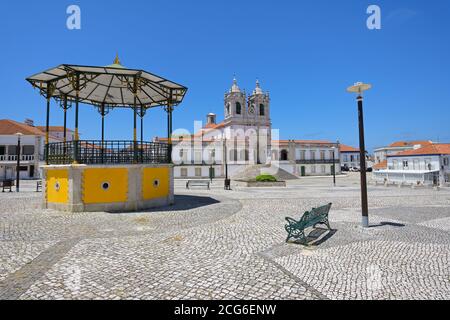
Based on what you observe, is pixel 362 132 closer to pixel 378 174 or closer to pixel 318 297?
pixel 318 297

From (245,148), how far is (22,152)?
39.8 m

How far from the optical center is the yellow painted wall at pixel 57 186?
10.9 metres

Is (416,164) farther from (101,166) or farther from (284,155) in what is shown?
(101,166)

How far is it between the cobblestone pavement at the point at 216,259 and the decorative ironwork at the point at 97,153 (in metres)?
3.00

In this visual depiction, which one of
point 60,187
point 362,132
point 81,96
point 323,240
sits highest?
point 81,96

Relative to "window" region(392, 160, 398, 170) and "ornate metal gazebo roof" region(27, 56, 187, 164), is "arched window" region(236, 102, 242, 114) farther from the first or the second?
"ornate metal gazebo roof" region(27, 56, 187, 164)

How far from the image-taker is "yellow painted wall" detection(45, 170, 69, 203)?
1094 cm

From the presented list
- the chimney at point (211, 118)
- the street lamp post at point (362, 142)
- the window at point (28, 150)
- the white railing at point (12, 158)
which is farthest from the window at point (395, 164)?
the window at point (28, 150)

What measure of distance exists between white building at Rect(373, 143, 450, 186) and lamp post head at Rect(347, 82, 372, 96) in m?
25.5

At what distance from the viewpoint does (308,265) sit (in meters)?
5.00

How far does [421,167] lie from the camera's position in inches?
1355

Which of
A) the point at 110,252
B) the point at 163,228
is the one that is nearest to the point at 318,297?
the point at 110,252

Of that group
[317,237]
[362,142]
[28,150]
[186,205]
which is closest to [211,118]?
[28,150]
